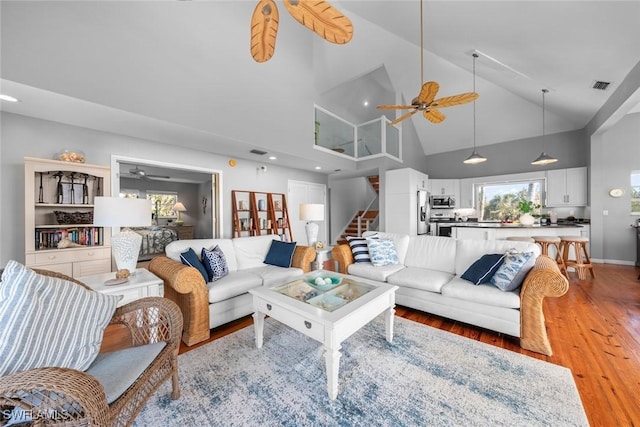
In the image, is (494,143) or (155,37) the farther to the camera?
(494,143)

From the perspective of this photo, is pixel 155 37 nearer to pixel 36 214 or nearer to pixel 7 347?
pixel 36 214

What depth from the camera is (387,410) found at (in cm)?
145

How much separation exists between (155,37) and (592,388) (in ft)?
16.6

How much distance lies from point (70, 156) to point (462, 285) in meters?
4.77

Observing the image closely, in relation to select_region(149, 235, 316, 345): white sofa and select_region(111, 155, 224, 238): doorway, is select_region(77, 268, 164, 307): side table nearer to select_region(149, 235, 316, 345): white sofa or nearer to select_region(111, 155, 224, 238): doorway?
select_region(149, 235, 316, 345): white sofa

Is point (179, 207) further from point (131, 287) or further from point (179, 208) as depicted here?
point (131, 287)

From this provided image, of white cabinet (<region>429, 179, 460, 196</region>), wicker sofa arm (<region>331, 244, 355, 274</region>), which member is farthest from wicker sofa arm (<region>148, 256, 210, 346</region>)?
white cabinet (<region>429, 179, 460, 196</region>)

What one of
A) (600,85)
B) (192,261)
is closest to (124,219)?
(192,261)

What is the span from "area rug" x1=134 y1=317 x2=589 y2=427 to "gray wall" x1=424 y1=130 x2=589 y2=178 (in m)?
6.46

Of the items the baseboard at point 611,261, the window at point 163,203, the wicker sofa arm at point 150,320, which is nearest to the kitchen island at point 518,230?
the baseboard at point 611,261

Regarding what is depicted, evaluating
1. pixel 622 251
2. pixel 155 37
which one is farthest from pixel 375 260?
pixel 622 251

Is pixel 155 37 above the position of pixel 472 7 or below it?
below

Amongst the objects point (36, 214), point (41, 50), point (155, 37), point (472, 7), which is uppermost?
point (472, 7)

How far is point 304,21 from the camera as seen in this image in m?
1.61
